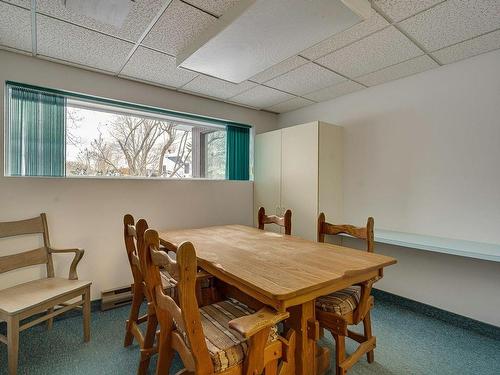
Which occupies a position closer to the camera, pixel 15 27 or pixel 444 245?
pixel 15 27

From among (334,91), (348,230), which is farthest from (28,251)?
(334,91)

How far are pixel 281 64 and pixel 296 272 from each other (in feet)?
6.35

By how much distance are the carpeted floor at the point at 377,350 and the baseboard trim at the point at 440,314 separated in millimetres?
45

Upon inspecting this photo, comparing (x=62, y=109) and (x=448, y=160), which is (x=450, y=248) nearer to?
(x=448, y=160)

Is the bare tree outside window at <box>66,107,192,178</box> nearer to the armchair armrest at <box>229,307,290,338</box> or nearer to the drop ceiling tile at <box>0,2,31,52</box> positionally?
the drop ceiling tile at <box>0,2,31,52</box>

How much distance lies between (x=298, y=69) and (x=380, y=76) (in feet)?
2.90

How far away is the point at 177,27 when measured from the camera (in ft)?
6.17

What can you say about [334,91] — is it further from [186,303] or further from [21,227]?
[21,227]

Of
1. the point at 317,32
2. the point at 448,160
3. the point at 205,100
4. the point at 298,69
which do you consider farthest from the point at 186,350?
the point at 205,100

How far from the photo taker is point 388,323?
238cm

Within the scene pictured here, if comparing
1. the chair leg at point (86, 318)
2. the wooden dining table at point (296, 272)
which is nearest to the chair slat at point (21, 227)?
the chair leg at point (86, 318)

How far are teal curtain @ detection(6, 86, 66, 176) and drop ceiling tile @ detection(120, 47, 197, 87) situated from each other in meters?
0.73

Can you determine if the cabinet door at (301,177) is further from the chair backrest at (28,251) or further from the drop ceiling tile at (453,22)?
the chair backrest at (28,251)

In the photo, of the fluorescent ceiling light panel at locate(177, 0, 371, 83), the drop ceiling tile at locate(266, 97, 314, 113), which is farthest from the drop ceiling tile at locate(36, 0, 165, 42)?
the drop ceiling tile at locate(266, 97, 314, 113)
